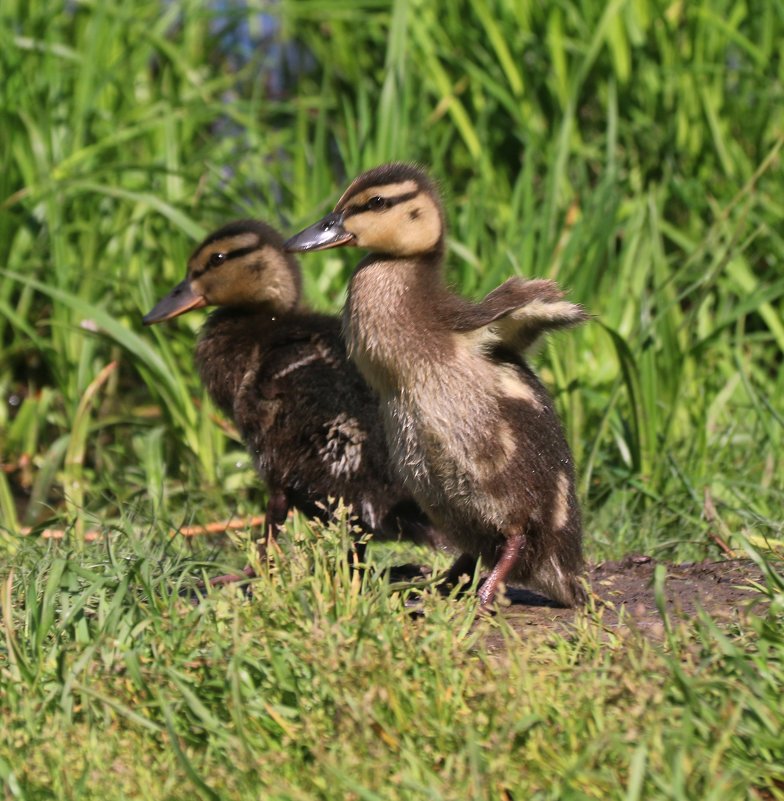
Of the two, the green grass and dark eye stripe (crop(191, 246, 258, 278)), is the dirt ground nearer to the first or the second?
the green grass

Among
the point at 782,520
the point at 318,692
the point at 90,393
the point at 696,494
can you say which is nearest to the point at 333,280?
the point at 90,393

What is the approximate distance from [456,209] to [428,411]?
3.71 meters

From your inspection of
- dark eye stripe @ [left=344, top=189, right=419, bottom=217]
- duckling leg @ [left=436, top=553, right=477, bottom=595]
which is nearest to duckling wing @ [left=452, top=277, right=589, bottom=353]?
dark eye stripe @ [left=344, top=189, right=419, bottom=217]

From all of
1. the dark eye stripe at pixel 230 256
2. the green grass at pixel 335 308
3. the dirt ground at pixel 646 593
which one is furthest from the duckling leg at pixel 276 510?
the dark eye stripe at pixel 230 256

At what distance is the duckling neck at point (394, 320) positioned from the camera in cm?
401

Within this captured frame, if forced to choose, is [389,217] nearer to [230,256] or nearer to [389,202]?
[389,202]

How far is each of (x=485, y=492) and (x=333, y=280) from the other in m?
2.90

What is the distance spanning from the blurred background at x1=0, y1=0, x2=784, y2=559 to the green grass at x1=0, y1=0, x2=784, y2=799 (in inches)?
0.9

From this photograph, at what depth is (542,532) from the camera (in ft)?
13.3

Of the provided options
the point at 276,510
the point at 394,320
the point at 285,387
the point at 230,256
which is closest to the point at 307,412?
the point at 285,387

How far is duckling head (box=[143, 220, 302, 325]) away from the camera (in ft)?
17.5

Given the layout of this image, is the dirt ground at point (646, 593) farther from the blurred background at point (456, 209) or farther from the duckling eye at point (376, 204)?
the duckling eye at point (376, 204)

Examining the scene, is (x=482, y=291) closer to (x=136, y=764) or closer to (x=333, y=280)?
(x=333, y=280)

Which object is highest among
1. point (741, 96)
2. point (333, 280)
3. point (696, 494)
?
point (741, 96)
